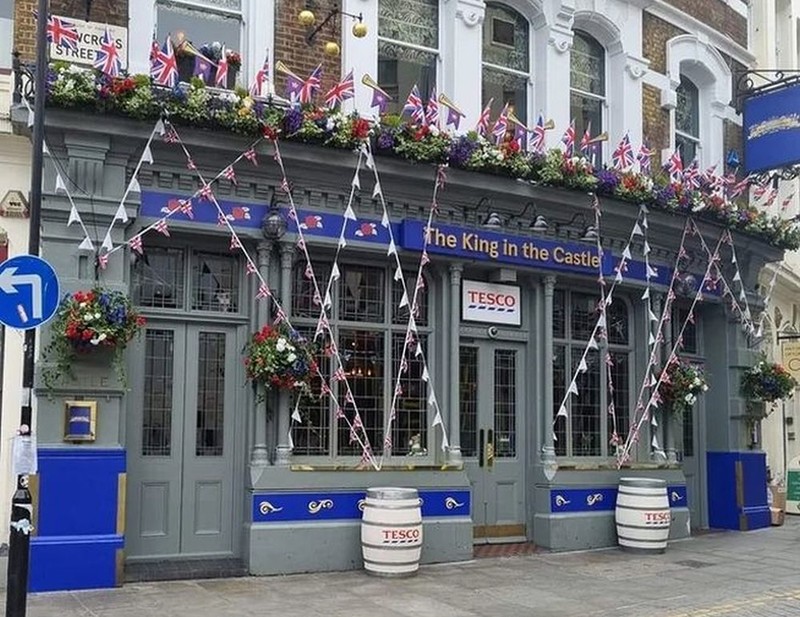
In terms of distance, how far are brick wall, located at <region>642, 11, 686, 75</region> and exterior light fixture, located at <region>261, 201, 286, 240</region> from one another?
7.01 m

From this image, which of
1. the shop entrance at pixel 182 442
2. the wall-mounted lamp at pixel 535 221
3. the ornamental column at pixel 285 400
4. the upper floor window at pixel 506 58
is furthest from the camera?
the upper floor window at pixel 506 58

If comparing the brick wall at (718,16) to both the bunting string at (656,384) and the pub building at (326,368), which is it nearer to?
the bunting string at (656,384)

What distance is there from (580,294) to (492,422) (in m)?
2.40

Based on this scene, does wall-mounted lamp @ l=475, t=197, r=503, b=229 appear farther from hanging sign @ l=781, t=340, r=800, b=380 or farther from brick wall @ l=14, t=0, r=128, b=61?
hanging sign @ l=781, t=340, r=800, b=380

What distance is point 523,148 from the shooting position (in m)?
12.7

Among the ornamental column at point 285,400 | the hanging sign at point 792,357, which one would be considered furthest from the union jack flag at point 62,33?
the hanging sign at point 792,357

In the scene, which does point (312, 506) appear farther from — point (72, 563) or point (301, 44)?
point (301, 44)

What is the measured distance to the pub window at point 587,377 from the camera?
13.4 meters

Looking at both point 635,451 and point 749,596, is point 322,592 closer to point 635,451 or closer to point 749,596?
point 749,596

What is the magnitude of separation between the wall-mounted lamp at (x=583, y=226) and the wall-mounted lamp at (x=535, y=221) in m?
0.43

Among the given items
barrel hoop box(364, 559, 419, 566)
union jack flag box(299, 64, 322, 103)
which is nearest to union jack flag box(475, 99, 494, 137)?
union jack flag box(299, 64, 322, 103)

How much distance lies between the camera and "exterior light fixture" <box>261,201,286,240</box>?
35.3 ft

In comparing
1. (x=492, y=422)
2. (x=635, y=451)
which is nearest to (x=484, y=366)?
(x=492, y=422)

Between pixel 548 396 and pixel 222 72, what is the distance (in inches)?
230
